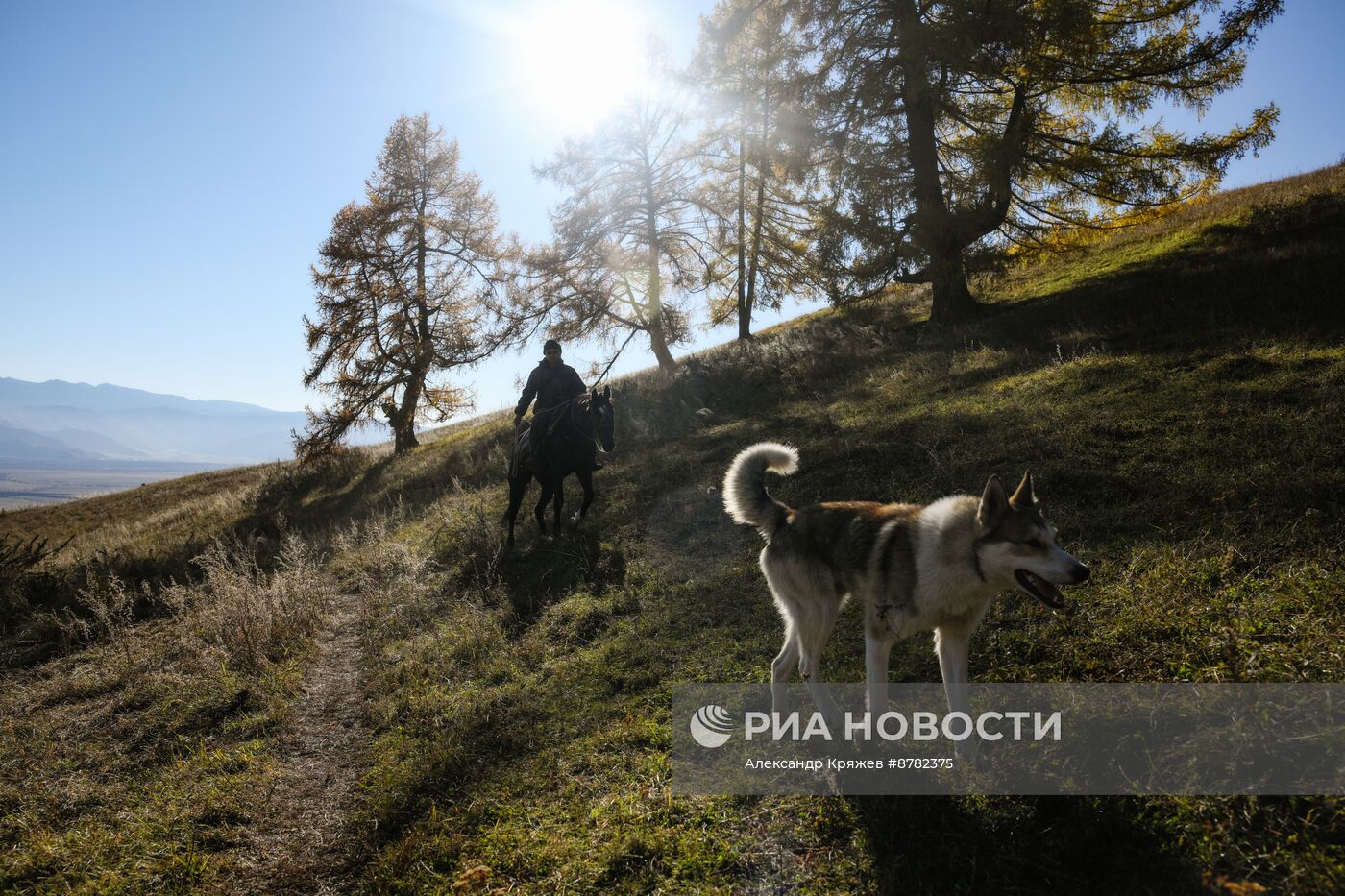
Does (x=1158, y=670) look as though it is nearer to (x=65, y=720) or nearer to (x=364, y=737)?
(x=364, y=737)

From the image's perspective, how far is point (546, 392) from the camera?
11.1m

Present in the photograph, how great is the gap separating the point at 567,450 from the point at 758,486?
7.01 meters

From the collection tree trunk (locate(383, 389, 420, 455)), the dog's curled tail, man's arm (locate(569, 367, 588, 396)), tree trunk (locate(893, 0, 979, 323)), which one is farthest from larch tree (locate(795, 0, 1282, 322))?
tree trunk (locate(383, 389, 420, 455))

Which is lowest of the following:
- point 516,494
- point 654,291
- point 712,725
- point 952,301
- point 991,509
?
point 712,725

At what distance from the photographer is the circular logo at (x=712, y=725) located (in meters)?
4.46

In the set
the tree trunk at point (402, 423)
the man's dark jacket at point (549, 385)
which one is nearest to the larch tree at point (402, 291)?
the tree trunk at point (402, 423)

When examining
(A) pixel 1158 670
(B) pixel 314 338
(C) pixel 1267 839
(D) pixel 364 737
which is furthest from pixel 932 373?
(B) pixel 314 338

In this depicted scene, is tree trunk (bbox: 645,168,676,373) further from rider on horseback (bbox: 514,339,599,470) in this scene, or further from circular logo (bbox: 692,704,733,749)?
circular logo (bbox: 692,704,733,749)

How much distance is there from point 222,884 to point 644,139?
2360cm

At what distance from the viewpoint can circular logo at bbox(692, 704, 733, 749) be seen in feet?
14.6

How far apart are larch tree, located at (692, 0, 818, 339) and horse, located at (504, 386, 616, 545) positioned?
10.8 m

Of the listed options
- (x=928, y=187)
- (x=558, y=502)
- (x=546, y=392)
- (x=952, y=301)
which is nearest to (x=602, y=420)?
(x=546, y=392)

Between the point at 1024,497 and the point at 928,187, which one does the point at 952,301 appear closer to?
the point at 928,187

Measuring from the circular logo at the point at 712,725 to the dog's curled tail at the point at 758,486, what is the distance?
61.1 inches
